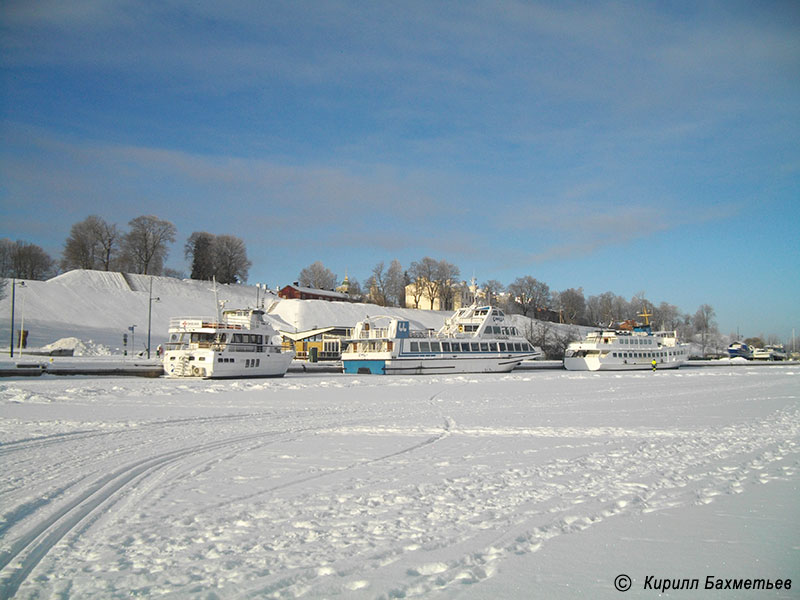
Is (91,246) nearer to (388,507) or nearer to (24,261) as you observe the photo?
(24,261)

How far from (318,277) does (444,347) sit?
91601 millimetres

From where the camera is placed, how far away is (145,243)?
334ft


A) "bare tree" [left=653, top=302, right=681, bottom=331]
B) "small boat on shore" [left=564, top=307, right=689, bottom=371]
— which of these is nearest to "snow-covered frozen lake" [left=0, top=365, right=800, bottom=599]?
"small boat on shore" [left=564, top=307, right=689, bottom=371]

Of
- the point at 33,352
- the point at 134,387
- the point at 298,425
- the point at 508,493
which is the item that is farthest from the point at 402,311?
the point at 508,493

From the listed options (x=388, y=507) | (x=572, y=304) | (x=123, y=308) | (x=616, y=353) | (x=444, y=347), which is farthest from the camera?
(x=572, y=304)

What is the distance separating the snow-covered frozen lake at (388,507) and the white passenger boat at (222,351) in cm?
1943

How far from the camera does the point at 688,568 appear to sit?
17.7 ft

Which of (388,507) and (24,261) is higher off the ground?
(24,261)

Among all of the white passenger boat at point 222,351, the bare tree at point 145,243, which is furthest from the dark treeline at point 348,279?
the white passenger boat at point 222,351

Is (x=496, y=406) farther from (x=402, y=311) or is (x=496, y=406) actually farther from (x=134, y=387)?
(x=402, y=311)

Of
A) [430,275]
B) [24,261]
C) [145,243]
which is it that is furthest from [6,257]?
[430,275]

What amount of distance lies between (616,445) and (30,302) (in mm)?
74614

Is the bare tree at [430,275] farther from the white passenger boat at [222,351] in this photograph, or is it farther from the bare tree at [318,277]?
the white passenger boat at [222,351]

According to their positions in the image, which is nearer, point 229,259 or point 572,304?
point 229,259
